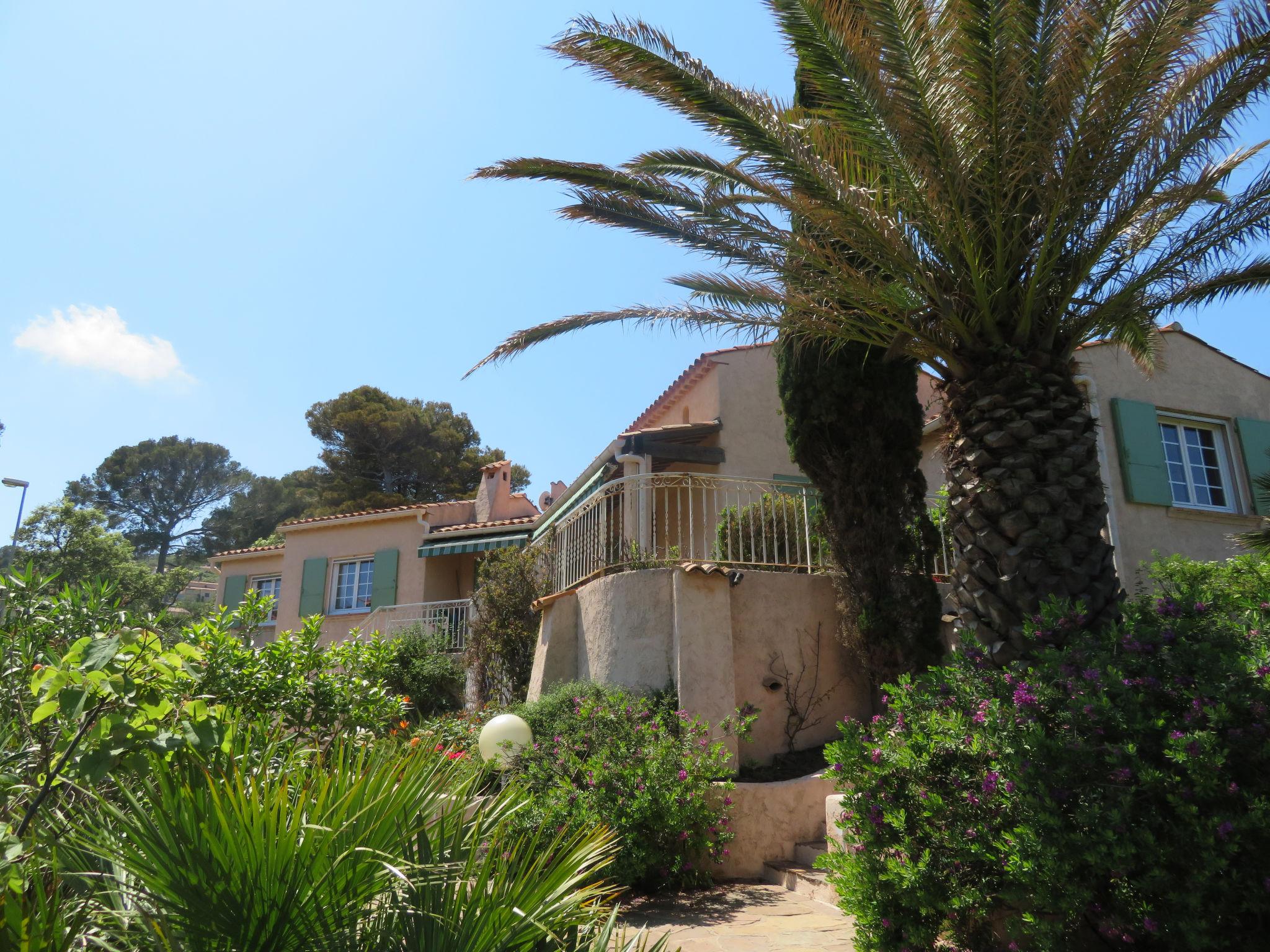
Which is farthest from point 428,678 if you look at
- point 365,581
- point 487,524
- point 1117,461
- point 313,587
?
point 1117,461

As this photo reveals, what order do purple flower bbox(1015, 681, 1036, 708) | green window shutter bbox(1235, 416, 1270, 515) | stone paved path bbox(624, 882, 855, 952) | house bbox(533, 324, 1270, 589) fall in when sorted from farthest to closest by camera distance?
green window shutter bbox(1235, 416, 1270, 515)
house bbox(533, 324, 1270, 589)
stone paved path bbox(624, 882, 855, 952)
purple flower bbox(1015, 681, 1036, 708)

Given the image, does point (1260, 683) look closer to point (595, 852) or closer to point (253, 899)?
point (595, 852)

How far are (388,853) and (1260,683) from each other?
3926mm

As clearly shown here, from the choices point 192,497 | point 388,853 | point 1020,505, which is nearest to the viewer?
point 388,853

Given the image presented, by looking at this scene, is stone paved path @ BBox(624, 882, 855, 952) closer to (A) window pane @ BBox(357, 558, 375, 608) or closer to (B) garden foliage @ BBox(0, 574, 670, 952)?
(B) garden foliage @ BBox(0, 574, 670, 952)

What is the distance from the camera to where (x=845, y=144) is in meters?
6.89

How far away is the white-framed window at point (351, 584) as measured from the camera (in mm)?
21672

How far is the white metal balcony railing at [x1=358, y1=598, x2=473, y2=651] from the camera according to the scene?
16.7m

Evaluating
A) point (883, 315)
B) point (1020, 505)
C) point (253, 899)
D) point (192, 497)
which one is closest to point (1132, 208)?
point (883, 315)

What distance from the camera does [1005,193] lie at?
250 inches

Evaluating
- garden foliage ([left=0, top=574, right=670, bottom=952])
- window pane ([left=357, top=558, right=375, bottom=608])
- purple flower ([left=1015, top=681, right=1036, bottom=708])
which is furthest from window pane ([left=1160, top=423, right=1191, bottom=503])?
window pane ([left=357, top=558, right=375, bottom=608])

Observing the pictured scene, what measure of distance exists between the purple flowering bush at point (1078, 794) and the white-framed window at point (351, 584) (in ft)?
59.9

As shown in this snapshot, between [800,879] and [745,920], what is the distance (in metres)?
1.09

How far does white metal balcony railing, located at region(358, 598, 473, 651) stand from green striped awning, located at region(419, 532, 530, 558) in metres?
1.43
